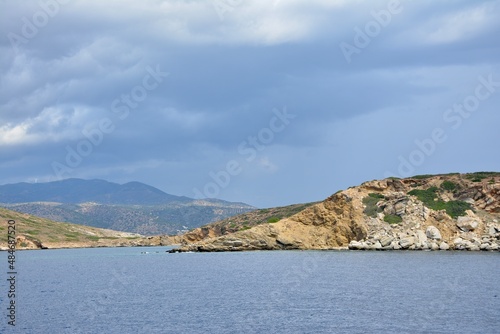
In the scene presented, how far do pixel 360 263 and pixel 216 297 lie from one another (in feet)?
163

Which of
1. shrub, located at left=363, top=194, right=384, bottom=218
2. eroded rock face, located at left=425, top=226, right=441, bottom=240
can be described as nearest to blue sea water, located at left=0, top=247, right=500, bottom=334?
eroded rock face, located at left=425, top=226, right=441, bottom=240

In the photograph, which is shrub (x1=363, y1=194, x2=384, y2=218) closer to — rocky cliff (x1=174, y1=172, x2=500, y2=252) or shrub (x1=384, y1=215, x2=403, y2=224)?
rocky cliff (x1=174, y1=172, x2=500, y2=252)

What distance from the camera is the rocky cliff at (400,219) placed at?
5753 inches

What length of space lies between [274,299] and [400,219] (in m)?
85.3

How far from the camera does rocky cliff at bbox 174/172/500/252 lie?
14612 cm

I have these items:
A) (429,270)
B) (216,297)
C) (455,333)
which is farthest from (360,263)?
(455,333)

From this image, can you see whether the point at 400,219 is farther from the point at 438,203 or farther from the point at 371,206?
the point at 438,203

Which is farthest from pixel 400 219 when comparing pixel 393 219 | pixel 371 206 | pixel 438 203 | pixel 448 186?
pixel 448 186

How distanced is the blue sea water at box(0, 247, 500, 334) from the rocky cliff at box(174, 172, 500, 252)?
24915mm

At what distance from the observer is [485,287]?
78.1 meters

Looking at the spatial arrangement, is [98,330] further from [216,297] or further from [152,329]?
[216,297]

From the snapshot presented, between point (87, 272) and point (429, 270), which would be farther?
point (87, 272)

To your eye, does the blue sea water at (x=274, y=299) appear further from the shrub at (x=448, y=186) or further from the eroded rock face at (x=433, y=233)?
the shrub at (x=448, y=186)

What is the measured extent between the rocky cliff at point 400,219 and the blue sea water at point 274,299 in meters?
24.9
